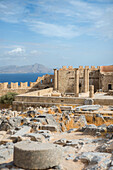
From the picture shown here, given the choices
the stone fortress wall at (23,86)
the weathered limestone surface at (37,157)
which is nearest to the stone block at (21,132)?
the weathered limestone surface at (37,157)

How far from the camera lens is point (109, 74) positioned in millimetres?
30891

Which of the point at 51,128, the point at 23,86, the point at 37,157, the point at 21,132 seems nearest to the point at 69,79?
the point at 23,86

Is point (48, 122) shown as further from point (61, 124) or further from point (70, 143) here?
point (70, 143)

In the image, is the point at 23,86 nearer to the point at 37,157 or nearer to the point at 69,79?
the point at 69,79

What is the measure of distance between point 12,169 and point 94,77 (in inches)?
1120

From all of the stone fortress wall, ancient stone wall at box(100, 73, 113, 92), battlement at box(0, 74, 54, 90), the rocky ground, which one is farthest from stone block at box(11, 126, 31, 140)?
ancient stone wall at box(100, 73, 113, 92)

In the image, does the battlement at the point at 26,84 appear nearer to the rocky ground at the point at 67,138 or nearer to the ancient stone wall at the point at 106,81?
the ancient stone wall at the point at 106,81

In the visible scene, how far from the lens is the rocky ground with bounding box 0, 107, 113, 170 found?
19.8 ft

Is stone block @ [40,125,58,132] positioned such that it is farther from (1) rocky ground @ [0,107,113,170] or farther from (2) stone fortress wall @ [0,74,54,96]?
(2) stone fortress wall @ [0,74,54,96]

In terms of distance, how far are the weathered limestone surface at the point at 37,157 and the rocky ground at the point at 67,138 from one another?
0.64 ft

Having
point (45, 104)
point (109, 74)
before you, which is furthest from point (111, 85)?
point (45, 104)

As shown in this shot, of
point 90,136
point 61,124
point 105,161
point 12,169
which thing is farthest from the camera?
point 61,124

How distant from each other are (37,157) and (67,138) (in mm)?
3397

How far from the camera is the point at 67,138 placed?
875cm
